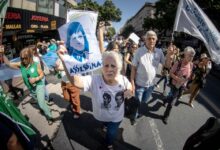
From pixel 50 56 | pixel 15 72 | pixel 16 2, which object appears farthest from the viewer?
pixel 16 2

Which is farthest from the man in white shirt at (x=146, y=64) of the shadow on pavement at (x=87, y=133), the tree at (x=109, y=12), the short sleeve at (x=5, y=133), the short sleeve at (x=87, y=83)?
the tree at (x=109, y=12)

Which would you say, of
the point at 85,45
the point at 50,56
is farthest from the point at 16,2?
the point at 85,45

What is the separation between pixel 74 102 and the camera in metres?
5.62

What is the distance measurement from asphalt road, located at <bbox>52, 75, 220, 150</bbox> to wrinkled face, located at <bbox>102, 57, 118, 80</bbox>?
1580mm

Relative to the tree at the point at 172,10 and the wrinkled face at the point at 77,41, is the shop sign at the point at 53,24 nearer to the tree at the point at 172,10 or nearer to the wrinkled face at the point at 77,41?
the tree at the point at 172,10

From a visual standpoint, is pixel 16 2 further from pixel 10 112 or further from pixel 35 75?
pixel 10 112

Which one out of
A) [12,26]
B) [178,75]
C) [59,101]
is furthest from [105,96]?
[12,26]

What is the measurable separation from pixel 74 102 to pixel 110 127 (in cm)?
199

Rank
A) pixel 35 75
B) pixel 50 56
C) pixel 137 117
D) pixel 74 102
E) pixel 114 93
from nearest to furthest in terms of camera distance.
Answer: pixel 114 93
pixel 35 75
pixel 74 102
pixel 137 117
pixel 50 56

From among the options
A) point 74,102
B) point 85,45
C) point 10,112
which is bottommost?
point 74,102

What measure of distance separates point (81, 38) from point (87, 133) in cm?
203

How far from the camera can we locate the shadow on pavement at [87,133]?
4.54 metres

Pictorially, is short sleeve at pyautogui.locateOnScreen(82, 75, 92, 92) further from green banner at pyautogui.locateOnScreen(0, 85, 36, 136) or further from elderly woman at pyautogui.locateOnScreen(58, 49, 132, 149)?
green banner at pyautogui.locateOnScreen(0, 85, 36, 136)

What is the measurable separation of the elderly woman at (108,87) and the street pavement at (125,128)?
3.29ft
